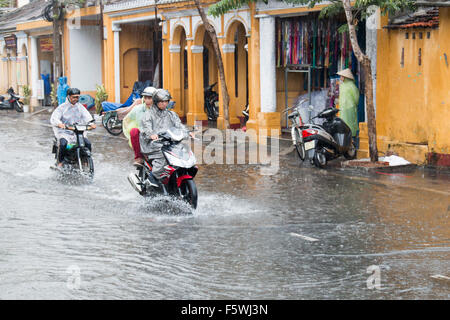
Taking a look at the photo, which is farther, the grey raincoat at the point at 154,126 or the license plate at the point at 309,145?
the license plate at the point at 309,145

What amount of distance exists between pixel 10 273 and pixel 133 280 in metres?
1.15

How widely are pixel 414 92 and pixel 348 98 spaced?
153 centimetres

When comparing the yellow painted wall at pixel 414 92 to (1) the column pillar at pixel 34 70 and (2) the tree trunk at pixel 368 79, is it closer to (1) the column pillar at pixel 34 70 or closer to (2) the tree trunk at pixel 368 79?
(2) the tree trunk at pixel 368 79

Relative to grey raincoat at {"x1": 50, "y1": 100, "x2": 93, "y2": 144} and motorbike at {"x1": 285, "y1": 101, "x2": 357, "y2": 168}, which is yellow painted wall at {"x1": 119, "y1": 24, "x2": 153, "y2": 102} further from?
grey raincoat at {"x1": 50, "y1": 100, "x2": 93, "y2": 144}

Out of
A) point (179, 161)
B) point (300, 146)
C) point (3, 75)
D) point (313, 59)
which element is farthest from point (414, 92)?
point (3, 75)

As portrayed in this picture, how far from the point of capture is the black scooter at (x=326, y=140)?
1391 cm

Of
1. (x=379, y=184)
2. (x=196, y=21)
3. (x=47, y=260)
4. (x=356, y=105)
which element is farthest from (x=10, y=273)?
(x=196, y=21)

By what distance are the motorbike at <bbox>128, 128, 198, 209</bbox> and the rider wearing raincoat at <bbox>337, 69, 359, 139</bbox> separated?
250 inches

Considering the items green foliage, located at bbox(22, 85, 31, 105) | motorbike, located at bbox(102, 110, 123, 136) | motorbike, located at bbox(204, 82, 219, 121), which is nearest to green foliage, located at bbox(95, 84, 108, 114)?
motorbike, located at bbox(204, 82, 219, 121)

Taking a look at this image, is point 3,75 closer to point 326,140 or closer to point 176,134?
point 326,140

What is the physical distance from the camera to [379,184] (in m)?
12.0

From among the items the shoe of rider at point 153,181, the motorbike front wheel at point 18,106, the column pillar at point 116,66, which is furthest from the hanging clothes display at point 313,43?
the motorbike front wheel at point 18,106

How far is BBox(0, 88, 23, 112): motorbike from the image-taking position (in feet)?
112

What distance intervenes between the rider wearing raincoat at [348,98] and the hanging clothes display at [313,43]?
1948 millimetres
